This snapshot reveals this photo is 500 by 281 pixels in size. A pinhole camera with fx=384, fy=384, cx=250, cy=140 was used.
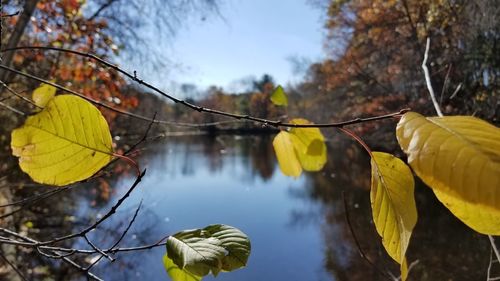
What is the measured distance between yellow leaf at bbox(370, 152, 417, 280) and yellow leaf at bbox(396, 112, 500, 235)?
0.07 m

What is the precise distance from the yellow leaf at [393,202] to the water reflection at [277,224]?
1.87m

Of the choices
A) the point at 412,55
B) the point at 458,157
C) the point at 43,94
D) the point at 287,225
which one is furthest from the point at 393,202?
the point at 412,55

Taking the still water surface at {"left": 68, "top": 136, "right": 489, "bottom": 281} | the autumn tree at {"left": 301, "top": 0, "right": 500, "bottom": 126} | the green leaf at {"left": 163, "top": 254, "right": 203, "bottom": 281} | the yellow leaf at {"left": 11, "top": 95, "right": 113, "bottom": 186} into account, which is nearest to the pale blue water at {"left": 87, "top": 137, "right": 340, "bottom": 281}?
the still water surface at {"left": 68, "top": 136, "right": 489, "bottom": 281}

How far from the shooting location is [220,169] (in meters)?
13.3

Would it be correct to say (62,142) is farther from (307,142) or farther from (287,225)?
(287,225)

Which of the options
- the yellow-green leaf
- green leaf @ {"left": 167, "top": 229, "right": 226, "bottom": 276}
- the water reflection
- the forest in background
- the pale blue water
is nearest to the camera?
green leaf @ {"left": 167, "top": 229, "right": 226, "bottom": 276}

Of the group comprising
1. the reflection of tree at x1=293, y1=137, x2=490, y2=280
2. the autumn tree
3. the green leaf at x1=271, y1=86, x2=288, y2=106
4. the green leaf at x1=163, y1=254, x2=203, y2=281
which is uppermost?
the autumn tree

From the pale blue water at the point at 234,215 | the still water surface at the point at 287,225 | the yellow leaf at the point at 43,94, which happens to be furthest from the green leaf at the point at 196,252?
the pale blue water at the point at 234,215

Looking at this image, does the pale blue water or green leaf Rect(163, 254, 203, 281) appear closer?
green leaf Rect(163, 254, 203, 281)

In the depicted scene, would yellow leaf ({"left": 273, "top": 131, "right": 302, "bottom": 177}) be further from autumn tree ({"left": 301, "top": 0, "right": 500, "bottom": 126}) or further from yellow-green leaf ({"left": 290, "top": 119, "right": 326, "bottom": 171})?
autumn tree ({"left": 301, "top": 0, "right": 500, "bottom": 126})

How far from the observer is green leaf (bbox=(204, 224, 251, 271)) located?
1.21 ft

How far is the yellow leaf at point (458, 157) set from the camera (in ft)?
0.74

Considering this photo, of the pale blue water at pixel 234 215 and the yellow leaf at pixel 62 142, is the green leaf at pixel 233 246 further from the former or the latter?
the pale blue water at pixel 234 215

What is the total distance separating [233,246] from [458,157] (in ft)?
0.73
